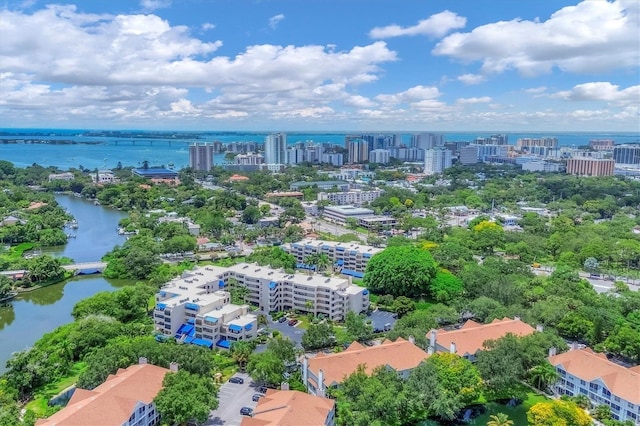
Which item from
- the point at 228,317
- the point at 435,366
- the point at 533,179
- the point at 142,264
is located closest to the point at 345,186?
the point at 533,179

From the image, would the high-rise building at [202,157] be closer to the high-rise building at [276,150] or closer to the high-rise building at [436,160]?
the high-rise building at [276,150]

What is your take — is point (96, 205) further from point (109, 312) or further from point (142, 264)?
point (109, 312)

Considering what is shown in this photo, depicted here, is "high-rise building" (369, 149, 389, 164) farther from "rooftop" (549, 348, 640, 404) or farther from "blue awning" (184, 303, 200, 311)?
"rooftop" (549, 348, 640, 404)

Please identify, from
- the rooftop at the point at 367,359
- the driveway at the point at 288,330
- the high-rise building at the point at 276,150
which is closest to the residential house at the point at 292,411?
the rooftop at the point at 367,359

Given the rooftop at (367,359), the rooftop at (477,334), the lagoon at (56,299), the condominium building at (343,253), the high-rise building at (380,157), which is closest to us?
the rooftop at (367,359)

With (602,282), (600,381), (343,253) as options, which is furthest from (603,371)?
(343,253)
